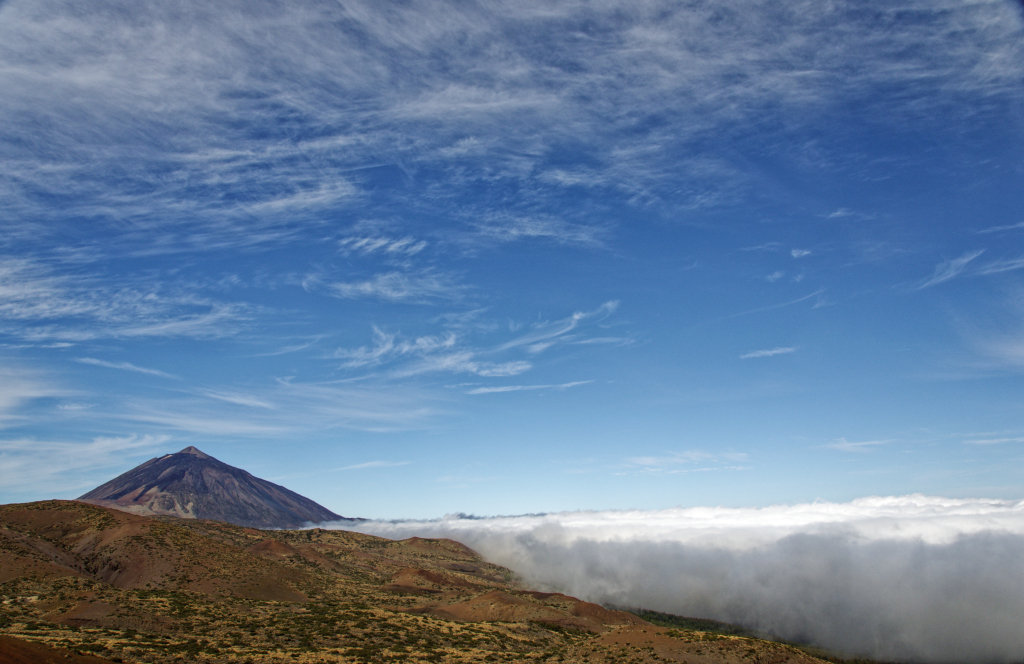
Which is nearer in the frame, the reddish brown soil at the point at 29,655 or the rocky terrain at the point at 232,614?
the reddish brown soil at the point at 29,655

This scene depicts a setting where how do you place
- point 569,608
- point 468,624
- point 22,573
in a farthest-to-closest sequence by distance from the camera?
point 569,608 < point 468,624 < point 22,573

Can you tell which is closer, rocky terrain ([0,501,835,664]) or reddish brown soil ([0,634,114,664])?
reddish brown soil ([0,634,114,664])

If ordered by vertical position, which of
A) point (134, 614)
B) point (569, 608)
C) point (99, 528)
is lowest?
point (569, 608)

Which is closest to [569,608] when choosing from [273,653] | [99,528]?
[273,653]

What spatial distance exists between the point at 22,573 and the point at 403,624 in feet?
158

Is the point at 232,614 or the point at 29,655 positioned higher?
the point at 29,655

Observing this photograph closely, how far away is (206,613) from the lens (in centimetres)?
6969

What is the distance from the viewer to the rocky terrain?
190ft

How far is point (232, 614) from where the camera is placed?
71125mm

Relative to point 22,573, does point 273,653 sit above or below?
below

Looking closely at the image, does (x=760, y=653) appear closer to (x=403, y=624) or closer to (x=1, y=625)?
(x=403, y=624)

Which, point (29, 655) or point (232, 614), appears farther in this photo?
point (232, 614)

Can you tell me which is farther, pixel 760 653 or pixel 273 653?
pixel 760 653

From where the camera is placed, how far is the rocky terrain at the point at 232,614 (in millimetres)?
58000
